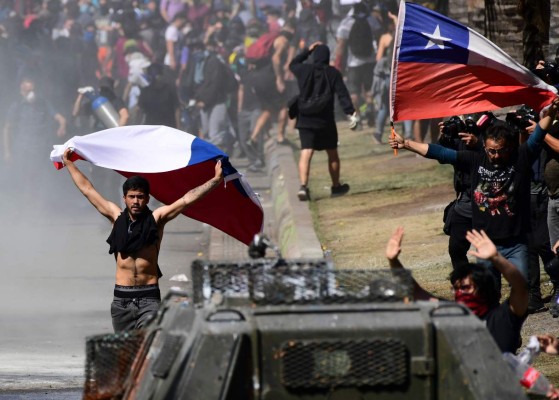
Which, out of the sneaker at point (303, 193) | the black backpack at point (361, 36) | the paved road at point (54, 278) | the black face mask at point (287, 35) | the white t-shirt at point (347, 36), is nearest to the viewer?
the paved road at point (54, 278)

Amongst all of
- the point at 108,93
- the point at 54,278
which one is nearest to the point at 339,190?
the point at 108,93

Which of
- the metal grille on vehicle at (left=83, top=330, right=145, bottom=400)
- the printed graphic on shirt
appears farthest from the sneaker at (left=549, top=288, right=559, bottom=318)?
the metal grille on vehicle at (left=83, top=330, right=145, bottom=400)

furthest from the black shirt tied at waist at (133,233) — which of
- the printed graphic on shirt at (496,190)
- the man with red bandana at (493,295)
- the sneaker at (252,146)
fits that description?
the sneaker at (252,146)

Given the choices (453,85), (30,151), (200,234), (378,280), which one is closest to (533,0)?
(453,85)

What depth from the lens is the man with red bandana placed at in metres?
7.25

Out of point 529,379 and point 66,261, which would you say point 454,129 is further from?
point 66,261

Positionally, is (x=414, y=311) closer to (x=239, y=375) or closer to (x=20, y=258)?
(x=239, y=375)

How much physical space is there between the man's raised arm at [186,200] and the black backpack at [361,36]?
17215mm

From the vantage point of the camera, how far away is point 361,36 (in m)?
27.5

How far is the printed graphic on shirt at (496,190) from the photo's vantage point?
1007cm

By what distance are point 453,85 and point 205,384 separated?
20.2 feet

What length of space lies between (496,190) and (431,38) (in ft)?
6.40

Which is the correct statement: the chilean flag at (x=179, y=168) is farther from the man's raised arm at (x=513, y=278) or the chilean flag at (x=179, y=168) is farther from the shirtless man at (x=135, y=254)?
the man's raised arm at (x=513, y=278)

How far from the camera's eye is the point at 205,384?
6.03 m
